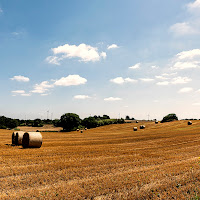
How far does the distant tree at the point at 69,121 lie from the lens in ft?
287

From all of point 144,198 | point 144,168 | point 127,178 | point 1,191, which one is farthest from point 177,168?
point 1,191

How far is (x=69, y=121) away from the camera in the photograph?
8750 centimetres

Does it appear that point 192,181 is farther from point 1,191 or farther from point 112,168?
point 1,191

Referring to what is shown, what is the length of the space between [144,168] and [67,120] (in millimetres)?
79612

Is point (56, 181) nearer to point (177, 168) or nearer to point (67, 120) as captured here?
point (177, 168)

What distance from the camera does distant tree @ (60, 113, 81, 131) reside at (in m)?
87.5

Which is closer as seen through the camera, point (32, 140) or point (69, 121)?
point (32, 140)

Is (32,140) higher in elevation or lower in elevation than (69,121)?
lower

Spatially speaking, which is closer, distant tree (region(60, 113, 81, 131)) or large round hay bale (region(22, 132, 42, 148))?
large round hay bale (region(22, 132, 42, 148))

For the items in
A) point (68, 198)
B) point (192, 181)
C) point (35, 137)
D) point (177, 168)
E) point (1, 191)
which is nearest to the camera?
point (68, 198)

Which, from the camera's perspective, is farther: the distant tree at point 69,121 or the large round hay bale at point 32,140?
the distant tree at point 69,121

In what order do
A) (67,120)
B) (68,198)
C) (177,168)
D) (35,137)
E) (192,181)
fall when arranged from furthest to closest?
(67,120)
(35,137)
(177,168)
(192,181)
(68,198)

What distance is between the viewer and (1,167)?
1037 centimetres

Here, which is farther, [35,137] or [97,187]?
[35,137]
